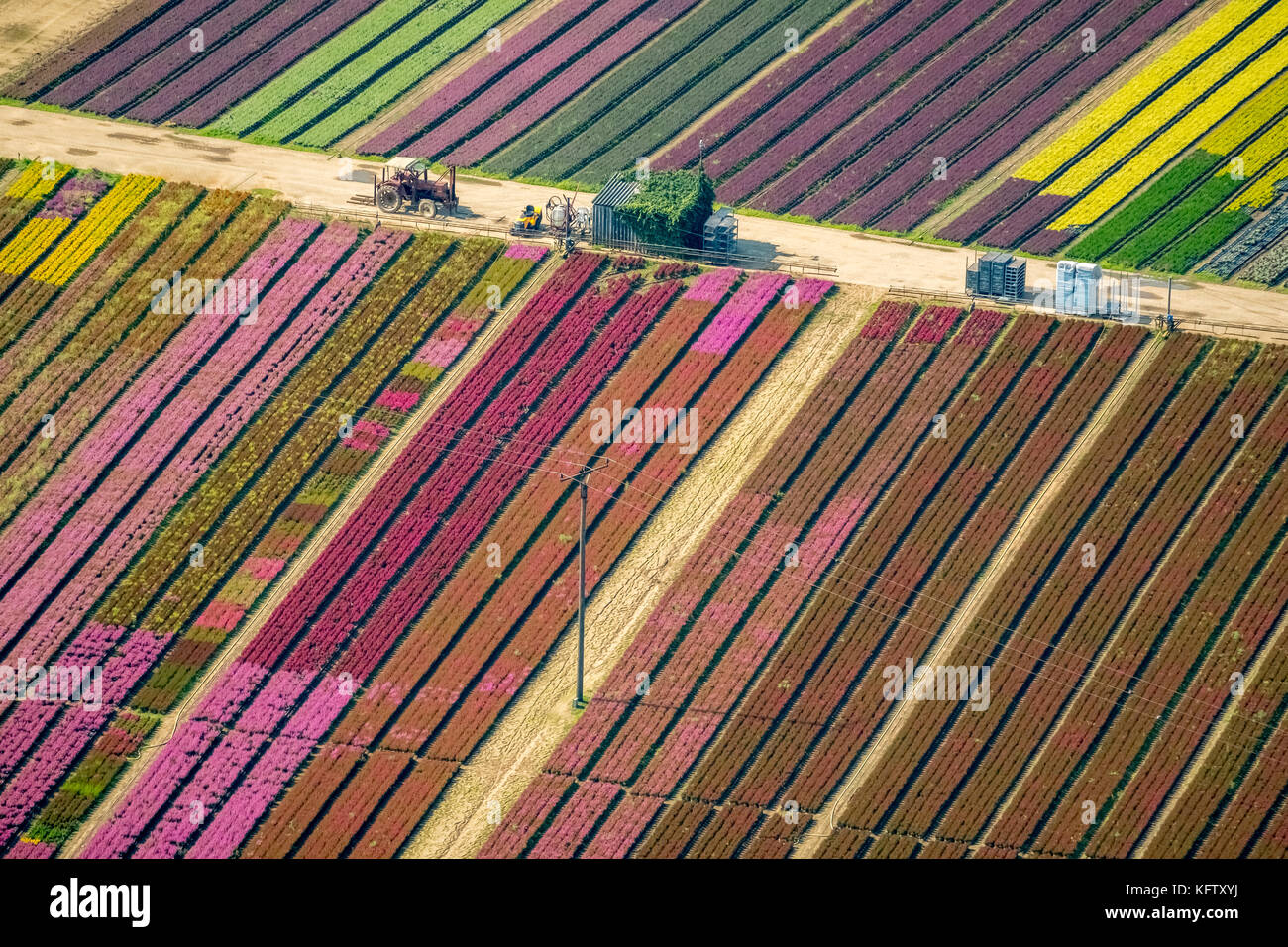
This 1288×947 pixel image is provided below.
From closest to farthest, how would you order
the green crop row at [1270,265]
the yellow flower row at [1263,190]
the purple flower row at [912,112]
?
the green crop row at [1270,265], the yellow flower row at [1263,190], the purple flower row at [912,112]

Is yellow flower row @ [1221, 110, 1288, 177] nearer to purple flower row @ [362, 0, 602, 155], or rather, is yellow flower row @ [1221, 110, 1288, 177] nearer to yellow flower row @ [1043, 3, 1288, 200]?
yellow flower row @ [1043, 3, 1288, 200]

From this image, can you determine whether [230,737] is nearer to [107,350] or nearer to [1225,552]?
[107,350]

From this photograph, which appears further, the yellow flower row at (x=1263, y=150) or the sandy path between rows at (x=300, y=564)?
the yellow flower row at (x=1263, y=150)

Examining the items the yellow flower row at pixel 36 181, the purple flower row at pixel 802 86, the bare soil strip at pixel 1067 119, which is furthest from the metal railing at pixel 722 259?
the yellow flower row at pixel 36 181

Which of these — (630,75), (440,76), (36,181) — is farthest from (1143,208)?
(36,181)

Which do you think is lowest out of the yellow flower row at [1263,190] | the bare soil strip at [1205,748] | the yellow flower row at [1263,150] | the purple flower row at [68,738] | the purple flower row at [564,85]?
the purple flower row at [68,738]

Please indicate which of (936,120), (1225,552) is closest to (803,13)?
(936,120)

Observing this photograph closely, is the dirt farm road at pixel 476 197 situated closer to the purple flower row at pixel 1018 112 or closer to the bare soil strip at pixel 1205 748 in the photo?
the purple flower row at pixel 1018 112
